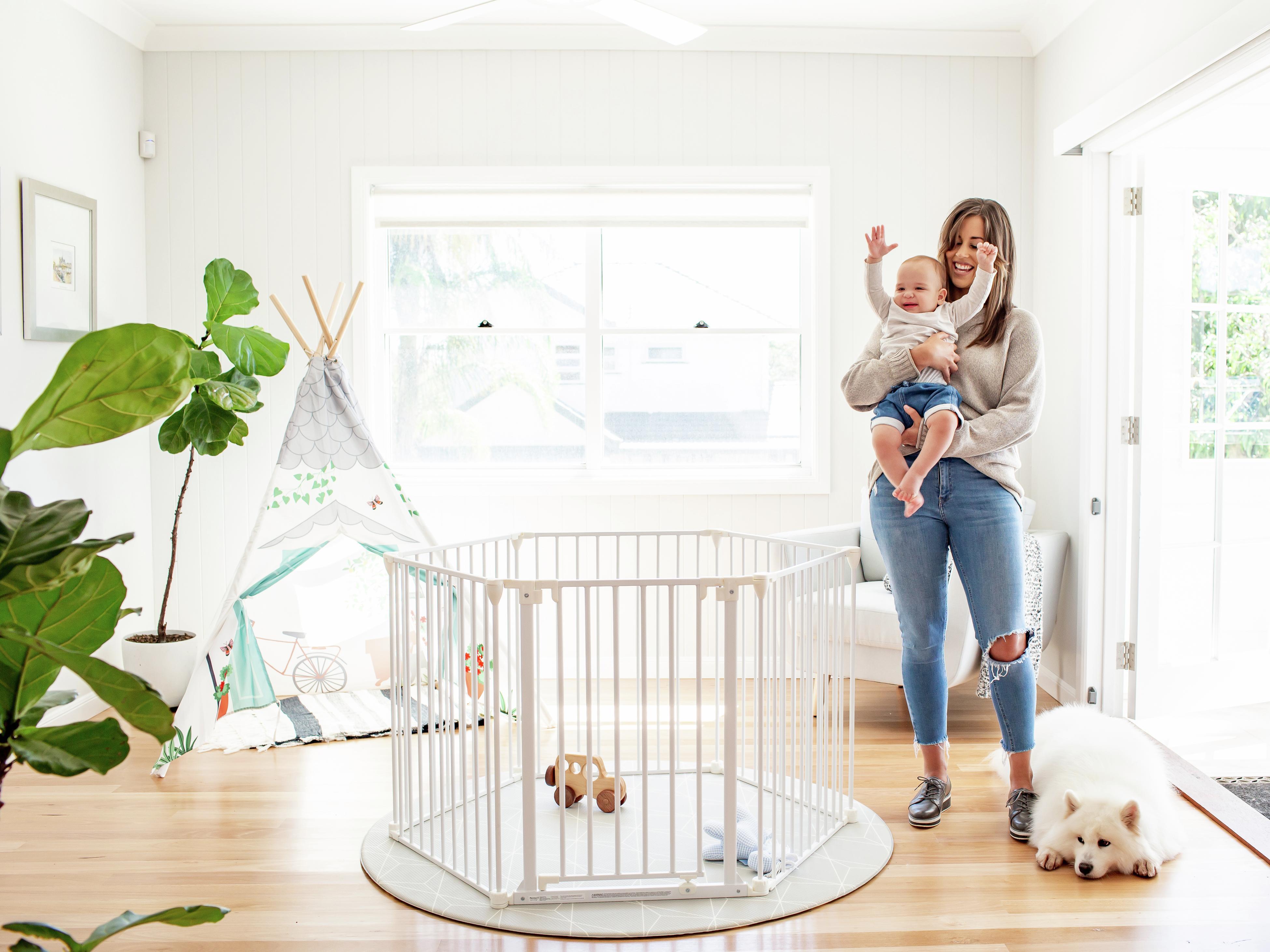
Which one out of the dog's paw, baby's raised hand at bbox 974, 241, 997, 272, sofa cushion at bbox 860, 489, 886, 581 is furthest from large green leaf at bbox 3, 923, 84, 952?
sofa cushion at bbox 860, 489, 886, 581

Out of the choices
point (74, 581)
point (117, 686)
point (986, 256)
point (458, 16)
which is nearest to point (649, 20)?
point (458, 16)

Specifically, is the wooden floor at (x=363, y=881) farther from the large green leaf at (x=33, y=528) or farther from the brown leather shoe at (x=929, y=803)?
the large green leaf at (x=33, y=528)

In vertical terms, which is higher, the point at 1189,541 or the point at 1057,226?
the point at 1057,226

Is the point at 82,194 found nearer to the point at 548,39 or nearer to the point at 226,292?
the point at 226,292

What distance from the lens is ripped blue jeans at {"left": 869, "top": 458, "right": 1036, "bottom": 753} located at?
2113mm

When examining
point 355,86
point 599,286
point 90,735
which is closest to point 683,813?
point 90,735

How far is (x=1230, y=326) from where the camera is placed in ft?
9.55

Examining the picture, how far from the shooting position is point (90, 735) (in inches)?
34.4

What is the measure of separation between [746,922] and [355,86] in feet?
10.0

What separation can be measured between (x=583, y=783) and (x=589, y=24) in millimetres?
2577

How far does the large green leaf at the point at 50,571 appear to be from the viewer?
2.60ft

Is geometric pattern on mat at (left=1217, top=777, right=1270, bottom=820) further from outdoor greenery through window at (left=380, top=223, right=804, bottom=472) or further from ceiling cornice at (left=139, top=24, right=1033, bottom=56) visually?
ceiling cornice at (left=139, top=24, right=1033, bottom=56)

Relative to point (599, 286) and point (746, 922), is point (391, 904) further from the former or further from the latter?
point (599, 286)

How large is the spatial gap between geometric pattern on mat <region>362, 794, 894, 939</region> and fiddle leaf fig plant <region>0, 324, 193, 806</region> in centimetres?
112
